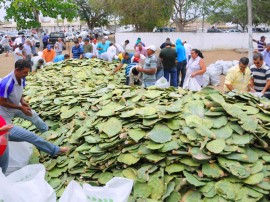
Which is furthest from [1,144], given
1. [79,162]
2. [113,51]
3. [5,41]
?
[5,41]

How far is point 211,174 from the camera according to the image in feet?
10.0

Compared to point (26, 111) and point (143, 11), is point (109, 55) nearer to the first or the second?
point (26, 111)

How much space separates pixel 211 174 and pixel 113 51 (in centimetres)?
779

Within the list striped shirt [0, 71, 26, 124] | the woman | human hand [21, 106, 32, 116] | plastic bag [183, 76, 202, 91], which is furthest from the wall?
striped shirt [0, 71, 26, 124]

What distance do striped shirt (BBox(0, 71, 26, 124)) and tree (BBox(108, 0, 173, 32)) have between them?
68.9 feet

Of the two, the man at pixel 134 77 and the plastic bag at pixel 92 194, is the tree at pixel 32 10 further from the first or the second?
the plastic bag at pixel 92 194

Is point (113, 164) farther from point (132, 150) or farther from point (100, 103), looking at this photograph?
point (100, 103)

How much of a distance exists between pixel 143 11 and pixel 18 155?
71.0 feet

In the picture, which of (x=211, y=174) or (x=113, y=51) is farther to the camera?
(x=113, y=51)

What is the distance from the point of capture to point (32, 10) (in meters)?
16.8

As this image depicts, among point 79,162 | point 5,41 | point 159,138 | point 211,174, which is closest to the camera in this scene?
point 211,174

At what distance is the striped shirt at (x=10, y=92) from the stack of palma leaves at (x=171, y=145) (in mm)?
584

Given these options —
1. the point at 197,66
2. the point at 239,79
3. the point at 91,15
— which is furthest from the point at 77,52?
the point at 91,15

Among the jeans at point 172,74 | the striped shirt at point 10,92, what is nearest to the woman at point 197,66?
the jeans at point 172,74
